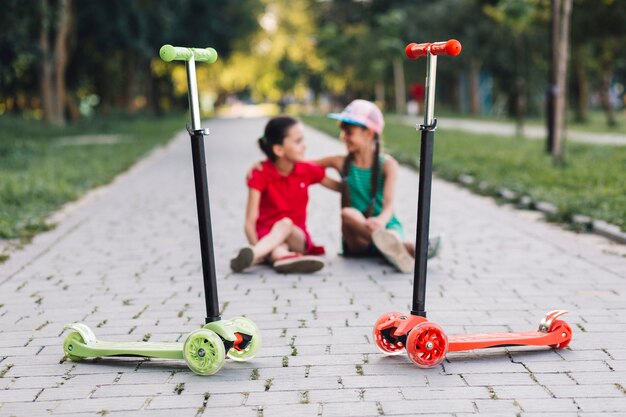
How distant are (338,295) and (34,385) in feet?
7.50

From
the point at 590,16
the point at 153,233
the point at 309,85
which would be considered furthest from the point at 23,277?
the point at 309,85

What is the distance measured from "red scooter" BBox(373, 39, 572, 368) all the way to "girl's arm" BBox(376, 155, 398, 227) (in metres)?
2.37

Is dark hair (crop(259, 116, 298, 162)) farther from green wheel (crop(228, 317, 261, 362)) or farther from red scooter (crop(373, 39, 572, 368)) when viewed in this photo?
green wheel (crop(228, 317, 261, 362))

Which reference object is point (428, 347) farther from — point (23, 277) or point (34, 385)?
point (23, 277)

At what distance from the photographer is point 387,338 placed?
13.7 feet

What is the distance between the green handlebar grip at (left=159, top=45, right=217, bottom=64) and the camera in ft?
12.1

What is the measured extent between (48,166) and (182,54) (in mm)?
12371

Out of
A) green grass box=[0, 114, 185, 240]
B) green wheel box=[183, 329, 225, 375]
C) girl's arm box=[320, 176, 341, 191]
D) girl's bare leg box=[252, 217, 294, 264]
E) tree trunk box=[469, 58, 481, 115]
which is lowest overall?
tree trunk box=[469, 58, 481, 115]

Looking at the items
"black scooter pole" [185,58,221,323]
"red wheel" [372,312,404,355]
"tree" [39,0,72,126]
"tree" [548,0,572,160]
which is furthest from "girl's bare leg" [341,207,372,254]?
"tree" [39,0,72,126]

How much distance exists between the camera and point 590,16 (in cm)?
2520

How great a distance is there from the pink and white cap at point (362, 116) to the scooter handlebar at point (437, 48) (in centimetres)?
223

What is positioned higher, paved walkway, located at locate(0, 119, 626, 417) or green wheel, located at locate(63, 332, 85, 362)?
green wheel, located at locate(63, 332, 85, 362)

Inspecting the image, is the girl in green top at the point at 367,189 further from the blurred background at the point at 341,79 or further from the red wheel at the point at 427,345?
the blurred background at the point at 341,79

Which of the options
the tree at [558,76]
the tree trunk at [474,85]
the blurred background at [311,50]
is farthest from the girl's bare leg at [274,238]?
the tree trunk at [474,85]
